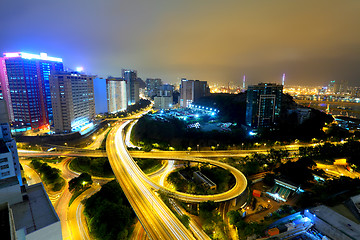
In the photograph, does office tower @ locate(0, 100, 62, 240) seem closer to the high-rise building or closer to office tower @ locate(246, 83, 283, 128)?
office tower @ locate(246, 83, 283, 128)

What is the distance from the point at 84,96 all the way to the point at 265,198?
43.3m

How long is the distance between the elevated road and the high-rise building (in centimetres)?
4914

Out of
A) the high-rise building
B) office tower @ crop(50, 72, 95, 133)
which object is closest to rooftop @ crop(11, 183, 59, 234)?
office tower @ crop(50, 72, 95, 133)

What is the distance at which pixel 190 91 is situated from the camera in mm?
72000

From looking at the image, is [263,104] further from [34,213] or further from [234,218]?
[34,213]

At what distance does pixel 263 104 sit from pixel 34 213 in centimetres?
3987

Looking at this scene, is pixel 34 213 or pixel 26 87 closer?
pixel 34 213

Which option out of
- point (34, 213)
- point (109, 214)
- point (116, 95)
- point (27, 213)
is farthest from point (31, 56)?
point (34, 213)

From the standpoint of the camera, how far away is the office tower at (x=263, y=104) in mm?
38781

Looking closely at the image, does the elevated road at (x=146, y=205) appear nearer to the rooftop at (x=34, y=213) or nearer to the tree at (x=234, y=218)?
the tree at (x=234, y=218)

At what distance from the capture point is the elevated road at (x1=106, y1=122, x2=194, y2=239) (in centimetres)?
1441

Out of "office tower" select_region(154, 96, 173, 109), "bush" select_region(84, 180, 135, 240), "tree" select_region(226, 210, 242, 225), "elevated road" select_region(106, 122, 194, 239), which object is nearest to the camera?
"elevated road" select_region(106, 122, 194, 239)

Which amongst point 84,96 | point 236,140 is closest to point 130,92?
point 84,96

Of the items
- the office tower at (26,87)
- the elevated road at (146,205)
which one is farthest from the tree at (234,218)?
the office tower at (26,87)
